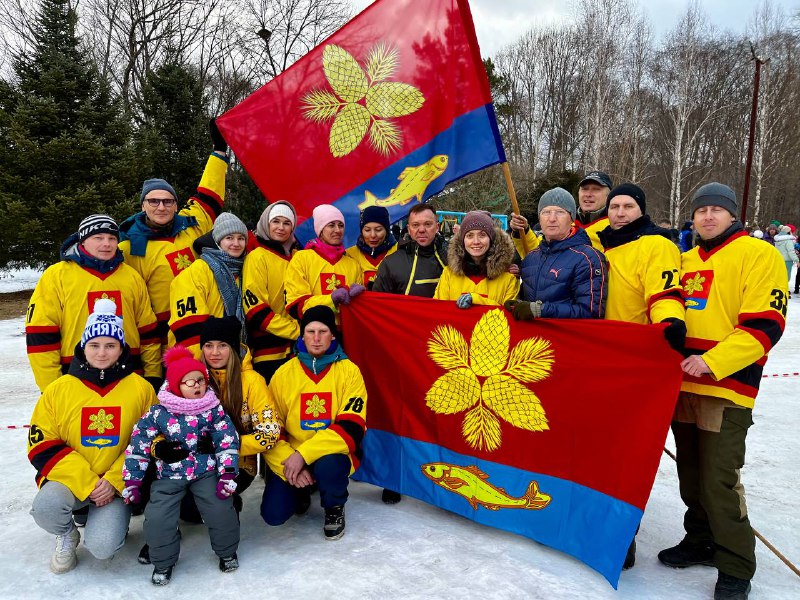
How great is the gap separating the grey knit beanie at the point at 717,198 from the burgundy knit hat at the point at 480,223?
3.98 ft

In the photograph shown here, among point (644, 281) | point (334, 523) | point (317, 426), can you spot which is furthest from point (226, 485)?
point (644, 281)

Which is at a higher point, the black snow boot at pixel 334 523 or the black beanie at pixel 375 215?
the black beanie at pixel 375 215

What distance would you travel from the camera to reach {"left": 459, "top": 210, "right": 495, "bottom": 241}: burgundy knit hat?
3.55 meters

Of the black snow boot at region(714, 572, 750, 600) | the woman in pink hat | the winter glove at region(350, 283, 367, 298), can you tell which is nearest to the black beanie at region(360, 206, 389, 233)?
the woman in pink hat

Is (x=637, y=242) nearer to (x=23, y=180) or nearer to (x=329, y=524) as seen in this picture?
(x=329, y=524)

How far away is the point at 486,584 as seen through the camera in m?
2.95

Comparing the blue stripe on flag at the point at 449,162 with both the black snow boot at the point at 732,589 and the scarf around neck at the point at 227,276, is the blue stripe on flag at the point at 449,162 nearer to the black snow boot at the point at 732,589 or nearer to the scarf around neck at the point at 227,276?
the scarf around neck at the point at 227,276

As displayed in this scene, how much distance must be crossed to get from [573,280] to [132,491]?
2.90 meters

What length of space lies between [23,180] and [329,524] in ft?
48.7

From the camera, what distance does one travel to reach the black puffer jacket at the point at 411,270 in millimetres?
4180

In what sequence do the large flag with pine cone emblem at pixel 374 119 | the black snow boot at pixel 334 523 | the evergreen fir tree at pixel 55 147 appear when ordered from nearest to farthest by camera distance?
1. the black snow boot at pixel 334 523
2. the large flag with pine cone emblem at pixel 374 119
3. the evergreen fir tree at pixel 55 147

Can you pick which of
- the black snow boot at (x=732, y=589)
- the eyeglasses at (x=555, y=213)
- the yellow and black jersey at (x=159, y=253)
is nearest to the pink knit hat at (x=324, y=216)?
the yellow and black jersey at (x=159, y=253)

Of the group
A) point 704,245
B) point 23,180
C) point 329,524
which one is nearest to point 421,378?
point 329,524

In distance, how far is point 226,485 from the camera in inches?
120
